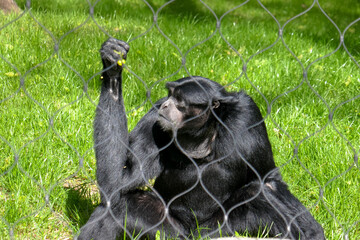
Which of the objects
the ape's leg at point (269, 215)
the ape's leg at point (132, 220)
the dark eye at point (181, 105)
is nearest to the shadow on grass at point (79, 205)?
the ape's leg at point (132, 220)

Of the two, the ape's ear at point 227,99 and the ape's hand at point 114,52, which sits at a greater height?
the ape's hand at point 114,52

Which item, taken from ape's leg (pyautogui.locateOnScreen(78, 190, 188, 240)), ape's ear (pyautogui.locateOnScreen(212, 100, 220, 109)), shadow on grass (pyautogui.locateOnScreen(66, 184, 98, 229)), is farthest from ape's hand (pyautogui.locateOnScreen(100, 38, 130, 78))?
shadow on grass (pyautogui.locateOnScreen(66, 184, 98, 229))

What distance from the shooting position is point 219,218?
11.8ft

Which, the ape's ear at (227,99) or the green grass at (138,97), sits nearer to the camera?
the ape's ear at (227,99)

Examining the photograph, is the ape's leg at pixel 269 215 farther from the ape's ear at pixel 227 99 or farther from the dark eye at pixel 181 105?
the dark eye at pixel 181 105

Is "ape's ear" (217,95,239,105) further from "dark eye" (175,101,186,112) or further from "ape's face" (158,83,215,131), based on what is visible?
"dark eye" (175,101,186,112)

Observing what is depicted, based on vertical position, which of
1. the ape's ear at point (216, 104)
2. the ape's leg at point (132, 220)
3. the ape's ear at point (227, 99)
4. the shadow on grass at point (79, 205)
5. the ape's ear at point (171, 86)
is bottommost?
the shadow on grass at point (79, 205)

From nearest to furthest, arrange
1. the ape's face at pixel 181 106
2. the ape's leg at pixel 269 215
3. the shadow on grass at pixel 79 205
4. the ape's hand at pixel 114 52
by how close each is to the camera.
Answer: the ape's hand at pixel 114 52 → the ape's face at pixel 181 106 → the ape's leg at pixel 269 215 → the shadow on grass at pixel 79 205

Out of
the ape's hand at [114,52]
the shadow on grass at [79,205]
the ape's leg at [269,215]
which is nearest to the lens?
the ape's hand at [114,52]

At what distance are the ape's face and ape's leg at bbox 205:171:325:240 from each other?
581mm

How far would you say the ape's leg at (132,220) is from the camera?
11.3 feet

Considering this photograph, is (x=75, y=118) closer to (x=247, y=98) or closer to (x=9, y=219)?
(x=9, y=219)

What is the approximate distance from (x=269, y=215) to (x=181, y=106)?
85cm

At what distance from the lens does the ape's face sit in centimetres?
338
